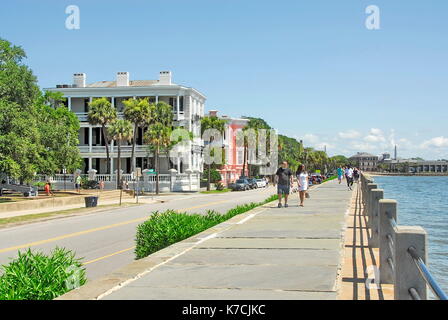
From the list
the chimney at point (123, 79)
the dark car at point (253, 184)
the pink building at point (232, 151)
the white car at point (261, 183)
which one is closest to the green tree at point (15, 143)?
the chimney at point (123, 79)

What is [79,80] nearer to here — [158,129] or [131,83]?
[131,83]

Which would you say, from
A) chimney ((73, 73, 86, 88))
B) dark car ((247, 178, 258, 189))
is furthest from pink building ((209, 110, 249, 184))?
chimney ((73, 73, 86, 88))

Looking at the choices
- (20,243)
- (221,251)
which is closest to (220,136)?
(20,243)

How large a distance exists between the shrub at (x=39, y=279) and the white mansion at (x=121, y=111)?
5903 cm

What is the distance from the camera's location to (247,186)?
72188 millimetres

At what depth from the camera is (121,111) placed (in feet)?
229

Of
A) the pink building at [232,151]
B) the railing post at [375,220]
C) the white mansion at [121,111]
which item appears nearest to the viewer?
the railing post at [375,220]

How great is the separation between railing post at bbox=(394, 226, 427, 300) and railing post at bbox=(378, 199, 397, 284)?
208cm

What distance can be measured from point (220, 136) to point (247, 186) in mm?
11021

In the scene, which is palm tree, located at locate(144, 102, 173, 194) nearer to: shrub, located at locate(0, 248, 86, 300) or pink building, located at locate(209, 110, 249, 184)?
pink building, located at locate(209, 110, 249, 184)

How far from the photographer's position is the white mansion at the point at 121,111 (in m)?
68.3

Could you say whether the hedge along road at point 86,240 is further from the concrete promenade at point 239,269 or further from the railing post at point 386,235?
the railing post at point 386,235

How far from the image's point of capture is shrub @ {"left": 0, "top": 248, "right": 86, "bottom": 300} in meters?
6.45

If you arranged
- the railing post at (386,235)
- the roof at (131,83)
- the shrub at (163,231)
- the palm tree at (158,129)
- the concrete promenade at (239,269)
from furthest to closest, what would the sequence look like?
the roof at (131,83) → the palm tree at (158,129) → the shrub at (163,231) → the railing post at (386,235) → the concrete promenade at (239,269)
